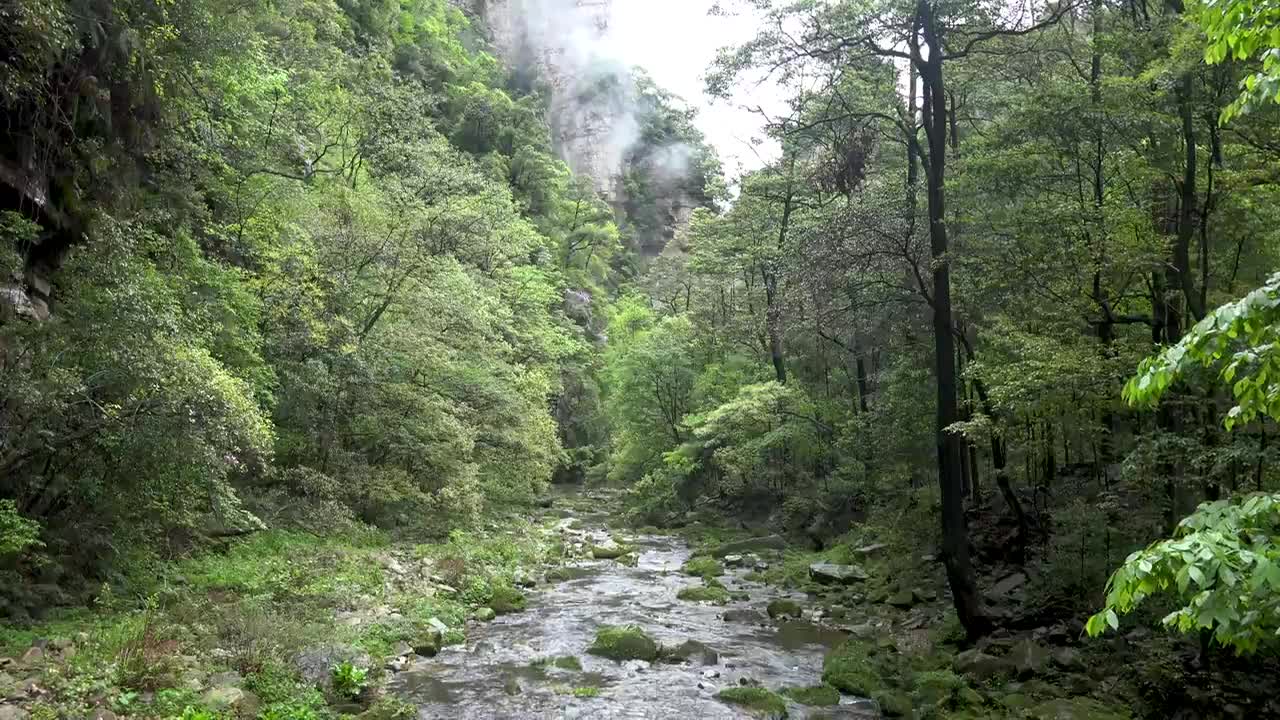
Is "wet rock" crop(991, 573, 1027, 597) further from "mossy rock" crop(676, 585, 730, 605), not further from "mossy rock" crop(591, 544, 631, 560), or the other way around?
"mossy rock" crop(591, 544, 631, 560)

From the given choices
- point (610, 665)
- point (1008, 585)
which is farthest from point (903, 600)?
point (610, 665)

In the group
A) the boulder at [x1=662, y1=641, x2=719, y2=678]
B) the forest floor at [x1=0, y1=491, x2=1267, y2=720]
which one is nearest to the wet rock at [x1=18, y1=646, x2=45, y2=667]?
the forest floor at [x1=0, y1=491, x2=1267, y2=720]

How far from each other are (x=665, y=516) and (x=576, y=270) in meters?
29.3

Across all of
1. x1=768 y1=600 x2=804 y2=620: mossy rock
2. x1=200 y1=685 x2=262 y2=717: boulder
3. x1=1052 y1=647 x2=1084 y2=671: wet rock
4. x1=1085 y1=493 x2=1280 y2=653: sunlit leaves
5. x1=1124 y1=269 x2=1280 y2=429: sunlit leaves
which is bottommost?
x1=768 y1=600 x2=804 y2=620: mossy rock

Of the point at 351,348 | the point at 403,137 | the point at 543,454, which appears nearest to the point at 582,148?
the point at 403,137

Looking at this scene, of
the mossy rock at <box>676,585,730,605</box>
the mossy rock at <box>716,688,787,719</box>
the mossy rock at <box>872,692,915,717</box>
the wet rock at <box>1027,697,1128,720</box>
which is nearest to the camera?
the wet rock at <box>1027,697,1128,720</box>

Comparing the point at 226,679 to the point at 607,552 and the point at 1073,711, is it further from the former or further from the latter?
the point at 607,552

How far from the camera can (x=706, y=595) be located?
18.4 m

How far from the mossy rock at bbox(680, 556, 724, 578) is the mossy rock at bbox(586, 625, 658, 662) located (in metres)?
7.70

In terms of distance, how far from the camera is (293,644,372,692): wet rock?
393 inches

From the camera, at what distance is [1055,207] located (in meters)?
12.9

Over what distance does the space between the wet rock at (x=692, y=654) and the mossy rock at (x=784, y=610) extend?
11.3ft

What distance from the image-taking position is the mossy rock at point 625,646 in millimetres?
13211

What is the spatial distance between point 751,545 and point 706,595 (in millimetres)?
7159
